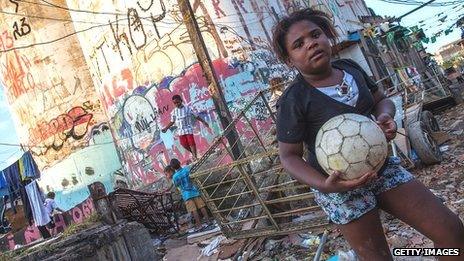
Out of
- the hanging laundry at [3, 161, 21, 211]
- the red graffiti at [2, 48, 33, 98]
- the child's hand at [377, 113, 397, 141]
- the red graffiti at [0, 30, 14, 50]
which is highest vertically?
the red graffiti at [0, 30, 14, 50]

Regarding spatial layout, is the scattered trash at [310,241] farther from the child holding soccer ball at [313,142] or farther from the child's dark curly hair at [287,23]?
the child's dark curly hair at [287,23]

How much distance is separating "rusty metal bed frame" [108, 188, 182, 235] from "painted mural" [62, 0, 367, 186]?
3619 millimetres

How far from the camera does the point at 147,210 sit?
326 inches

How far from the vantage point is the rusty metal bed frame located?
26.2 ft

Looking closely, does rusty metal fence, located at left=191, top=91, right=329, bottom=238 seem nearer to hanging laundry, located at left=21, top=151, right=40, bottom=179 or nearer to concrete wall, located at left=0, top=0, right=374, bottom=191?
concrete wall, located at left=0, top=0, right=374, bottom=191

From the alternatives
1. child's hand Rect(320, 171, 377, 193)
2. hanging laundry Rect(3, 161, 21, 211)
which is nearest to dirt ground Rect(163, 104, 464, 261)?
child's hand Rect(320, 171, 377, 193)

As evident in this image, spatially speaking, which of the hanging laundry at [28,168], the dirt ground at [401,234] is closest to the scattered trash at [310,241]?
the dirt ground at [401,234]

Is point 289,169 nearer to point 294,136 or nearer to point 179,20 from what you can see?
point 294,136

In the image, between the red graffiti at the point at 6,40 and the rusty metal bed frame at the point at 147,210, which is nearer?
the rusty metal bed frame at the point at 147,210

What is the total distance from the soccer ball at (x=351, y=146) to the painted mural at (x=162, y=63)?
30.9 feet

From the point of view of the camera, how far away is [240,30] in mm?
11734

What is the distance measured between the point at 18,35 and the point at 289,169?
19.1 metres

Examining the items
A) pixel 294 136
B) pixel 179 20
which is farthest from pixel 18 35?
pixel 294 136

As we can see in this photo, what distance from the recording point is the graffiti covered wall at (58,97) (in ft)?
56.1
